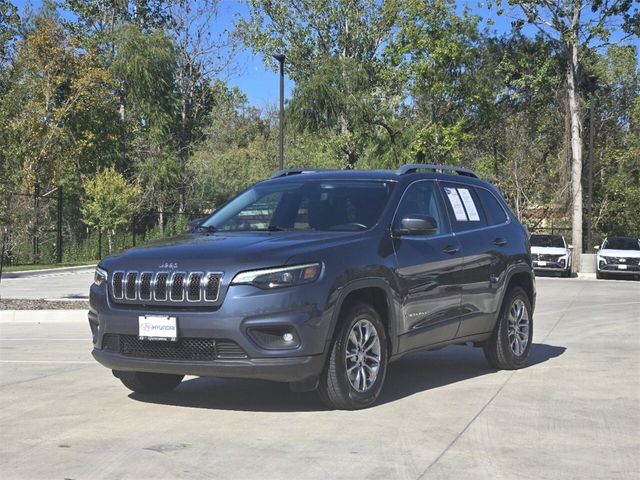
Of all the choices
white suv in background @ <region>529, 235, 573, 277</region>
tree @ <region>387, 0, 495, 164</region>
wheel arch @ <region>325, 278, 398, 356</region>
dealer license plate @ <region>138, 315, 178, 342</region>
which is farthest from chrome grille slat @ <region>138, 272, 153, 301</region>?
tree @ <region>387, 0, 495, 164</region>

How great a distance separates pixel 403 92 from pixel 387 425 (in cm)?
3848

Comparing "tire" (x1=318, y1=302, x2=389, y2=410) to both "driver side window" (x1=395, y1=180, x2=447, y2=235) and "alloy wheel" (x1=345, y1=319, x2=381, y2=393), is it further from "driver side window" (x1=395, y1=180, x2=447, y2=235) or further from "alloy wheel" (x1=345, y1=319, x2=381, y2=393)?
"driver side window" (x1=395, y1=180, x2=447, y2=235)

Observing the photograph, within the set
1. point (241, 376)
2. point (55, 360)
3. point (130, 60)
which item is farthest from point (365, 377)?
point (130, 60)

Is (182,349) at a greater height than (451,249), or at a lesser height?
lesser

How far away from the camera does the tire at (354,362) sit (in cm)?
664

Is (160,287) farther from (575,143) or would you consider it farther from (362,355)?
(575,143)

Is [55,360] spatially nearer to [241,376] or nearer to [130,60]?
[241,376]

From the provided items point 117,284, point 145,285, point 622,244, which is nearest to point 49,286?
point 117,284

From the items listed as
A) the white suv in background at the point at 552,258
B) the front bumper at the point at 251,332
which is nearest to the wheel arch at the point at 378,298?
the front bumper at the point at 251,332

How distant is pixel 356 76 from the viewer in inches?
1818

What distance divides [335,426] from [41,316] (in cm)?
896

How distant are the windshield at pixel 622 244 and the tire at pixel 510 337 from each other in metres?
24.9

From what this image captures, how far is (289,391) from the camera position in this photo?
7.81m

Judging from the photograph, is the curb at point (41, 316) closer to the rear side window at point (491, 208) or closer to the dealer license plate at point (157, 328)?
the rear side window at point (491, 208)
